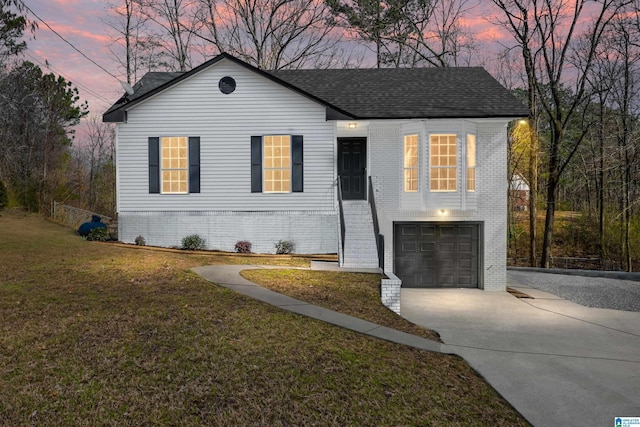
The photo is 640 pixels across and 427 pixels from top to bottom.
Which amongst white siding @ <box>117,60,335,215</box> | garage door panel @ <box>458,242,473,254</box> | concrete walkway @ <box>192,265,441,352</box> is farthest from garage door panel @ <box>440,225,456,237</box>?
concrete walkway @ <box>192,265,441,352</box>

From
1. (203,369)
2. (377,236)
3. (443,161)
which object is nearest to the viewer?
(203,369)

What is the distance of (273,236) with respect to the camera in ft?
49.4

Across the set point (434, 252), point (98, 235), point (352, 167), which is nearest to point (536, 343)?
point (434, 252)

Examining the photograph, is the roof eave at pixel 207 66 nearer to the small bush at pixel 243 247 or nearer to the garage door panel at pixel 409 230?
the garage door panel at pixel 409 230

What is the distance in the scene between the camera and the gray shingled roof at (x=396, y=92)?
1432 centimetres

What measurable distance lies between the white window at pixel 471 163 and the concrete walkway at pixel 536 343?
13.5 ft

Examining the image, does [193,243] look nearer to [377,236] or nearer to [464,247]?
[377,236]

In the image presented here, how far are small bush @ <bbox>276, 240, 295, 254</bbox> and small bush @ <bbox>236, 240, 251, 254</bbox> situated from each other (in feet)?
3.52

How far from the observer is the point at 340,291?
9539 millimetres

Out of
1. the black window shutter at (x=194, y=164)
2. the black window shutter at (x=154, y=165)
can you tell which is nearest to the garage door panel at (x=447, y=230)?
the black window shutter at (x=194, y=164)

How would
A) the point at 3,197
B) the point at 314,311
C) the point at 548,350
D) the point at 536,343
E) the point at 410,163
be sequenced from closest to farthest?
the point at 548,350 → the point at 536,343 → the point at 314,311 → the point at 410,163 → the point at 3,197

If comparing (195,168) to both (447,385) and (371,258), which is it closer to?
(371,258)

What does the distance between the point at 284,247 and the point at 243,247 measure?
1515mm

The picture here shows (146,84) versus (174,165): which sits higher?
(146,84)
